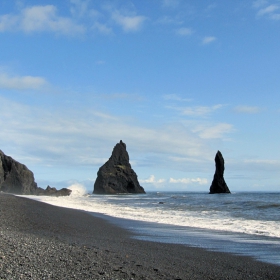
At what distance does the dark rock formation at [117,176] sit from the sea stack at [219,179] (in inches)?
1261

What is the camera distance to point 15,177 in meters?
93.4

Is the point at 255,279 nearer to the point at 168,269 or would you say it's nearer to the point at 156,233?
the point at 168,269

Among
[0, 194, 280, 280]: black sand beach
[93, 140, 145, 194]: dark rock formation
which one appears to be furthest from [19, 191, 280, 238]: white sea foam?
[93, 140, 145, 194]: dark rock formation

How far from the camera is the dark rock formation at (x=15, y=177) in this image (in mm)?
91188

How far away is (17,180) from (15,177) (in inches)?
42.7

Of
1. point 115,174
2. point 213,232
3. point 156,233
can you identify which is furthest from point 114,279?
point 115,174

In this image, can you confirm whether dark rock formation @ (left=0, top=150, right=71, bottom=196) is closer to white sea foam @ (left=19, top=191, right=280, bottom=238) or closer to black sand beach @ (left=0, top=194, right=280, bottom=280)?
white sea foam @ (left=19, top=191, right=280, bottom=238)

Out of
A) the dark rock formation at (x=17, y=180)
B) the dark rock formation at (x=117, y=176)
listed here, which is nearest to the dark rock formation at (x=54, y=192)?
the dark rock formation at (x=17, y=180)

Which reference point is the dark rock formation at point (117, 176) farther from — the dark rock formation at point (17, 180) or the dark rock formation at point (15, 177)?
the dark rock formation at point (15, 177)

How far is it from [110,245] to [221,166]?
12497 centimetres

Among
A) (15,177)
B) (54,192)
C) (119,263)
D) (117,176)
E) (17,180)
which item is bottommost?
(54,192)

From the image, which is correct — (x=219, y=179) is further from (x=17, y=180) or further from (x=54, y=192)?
(x=17, y=180)

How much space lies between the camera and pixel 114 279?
7195 mm

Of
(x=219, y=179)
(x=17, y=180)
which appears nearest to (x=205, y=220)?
(x=17, y=180)
